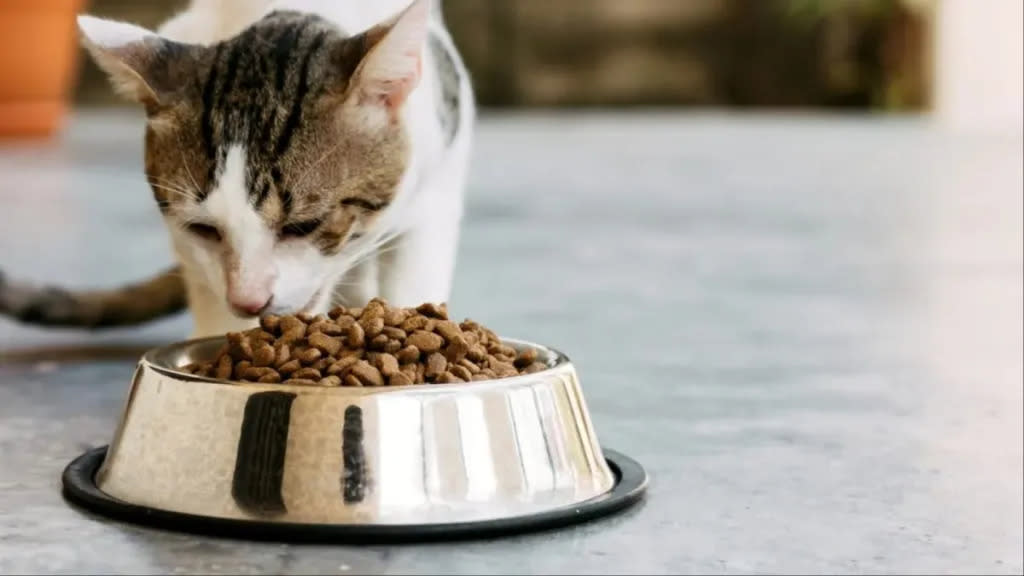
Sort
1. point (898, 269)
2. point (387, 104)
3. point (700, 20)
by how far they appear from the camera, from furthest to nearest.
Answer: point (700, 20)
point (898, 269)
point (387, 104)

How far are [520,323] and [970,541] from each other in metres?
1.27

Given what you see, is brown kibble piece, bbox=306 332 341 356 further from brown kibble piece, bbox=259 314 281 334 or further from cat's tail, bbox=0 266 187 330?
cat's tail, bbox=0 266 187 330

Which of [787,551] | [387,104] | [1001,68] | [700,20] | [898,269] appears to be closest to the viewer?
[787,551]

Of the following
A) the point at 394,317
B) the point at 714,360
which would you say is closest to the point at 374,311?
the point at 394,317

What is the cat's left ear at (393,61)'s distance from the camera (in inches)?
60.9

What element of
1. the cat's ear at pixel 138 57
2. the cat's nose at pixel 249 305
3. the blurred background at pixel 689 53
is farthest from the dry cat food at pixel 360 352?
the blurred background at pixel 689 53

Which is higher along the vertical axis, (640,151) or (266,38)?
(266,38)

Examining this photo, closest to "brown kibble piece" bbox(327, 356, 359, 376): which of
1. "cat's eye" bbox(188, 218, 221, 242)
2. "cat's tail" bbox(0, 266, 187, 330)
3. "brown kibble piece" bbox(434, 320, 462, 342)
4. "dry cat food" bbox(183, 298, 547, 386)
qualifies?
"dry cat food" bbox(183, 298, 547, 386)

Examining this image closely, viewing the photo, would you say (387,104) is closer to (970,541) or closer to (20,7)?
(970,541)

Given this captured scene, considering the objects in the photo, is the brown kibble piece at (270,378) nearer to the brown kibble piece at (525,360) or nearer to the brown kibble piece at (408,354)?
the brown kibble piece at (408,354)

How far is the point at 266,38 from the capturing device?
170cm

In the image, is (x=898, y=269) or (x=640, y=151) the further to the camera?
(x=640, y=151)

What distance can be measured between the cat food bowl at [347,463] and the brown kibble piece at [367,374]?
0.15ft

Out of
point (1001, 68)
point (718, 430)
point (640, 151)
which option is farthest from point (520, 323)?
point (1001, 68)
